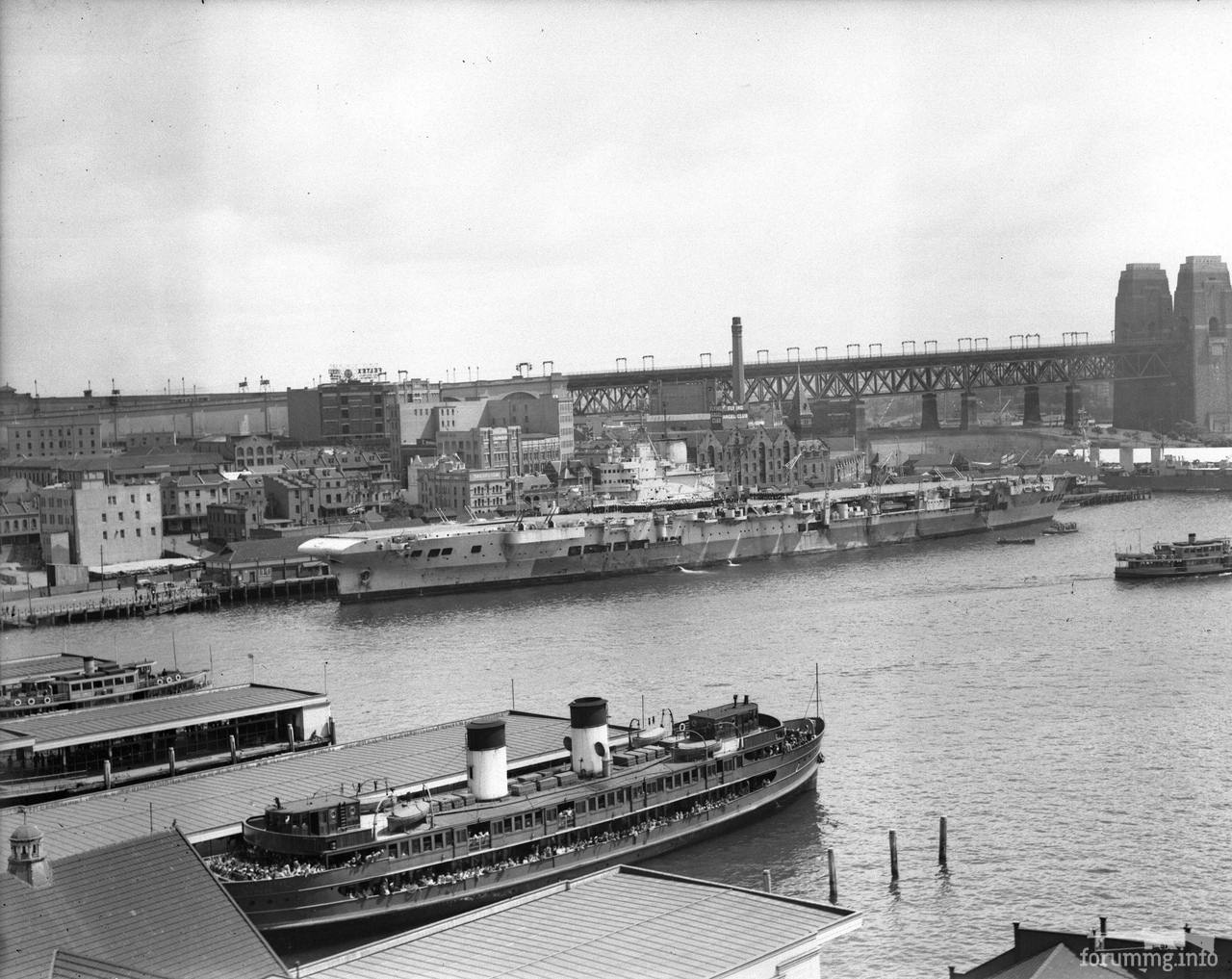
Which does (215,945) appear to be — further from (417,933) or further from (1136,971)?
(1136,971)

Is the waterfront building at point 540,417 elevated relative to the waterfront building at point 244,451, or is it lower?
elevated

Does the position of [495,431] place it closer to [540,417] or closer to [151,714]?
[540,417]

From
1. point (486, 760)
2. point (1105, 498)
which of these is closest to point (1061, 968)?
point (486, 760)

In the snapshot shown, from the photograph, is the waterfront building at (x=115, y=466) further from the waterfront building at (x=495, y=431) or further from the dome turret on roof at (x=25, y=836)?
the dome turret on roof at (x=25, y=836)

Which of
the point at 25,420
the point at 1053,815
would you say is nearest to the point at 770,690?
the point at 1053,815

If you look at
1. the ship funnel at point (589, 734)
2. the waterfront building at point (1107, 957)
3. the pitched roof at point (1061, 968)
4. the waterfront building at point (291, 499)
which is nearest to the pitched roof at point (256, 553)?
the waterfront building at point (291, 499)

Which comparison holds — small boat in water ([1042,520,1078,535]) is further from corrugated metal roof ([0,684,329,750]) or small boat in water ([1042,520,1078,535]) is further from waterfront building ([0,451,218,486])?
corrugated metal roof ([0,684,329,750])
